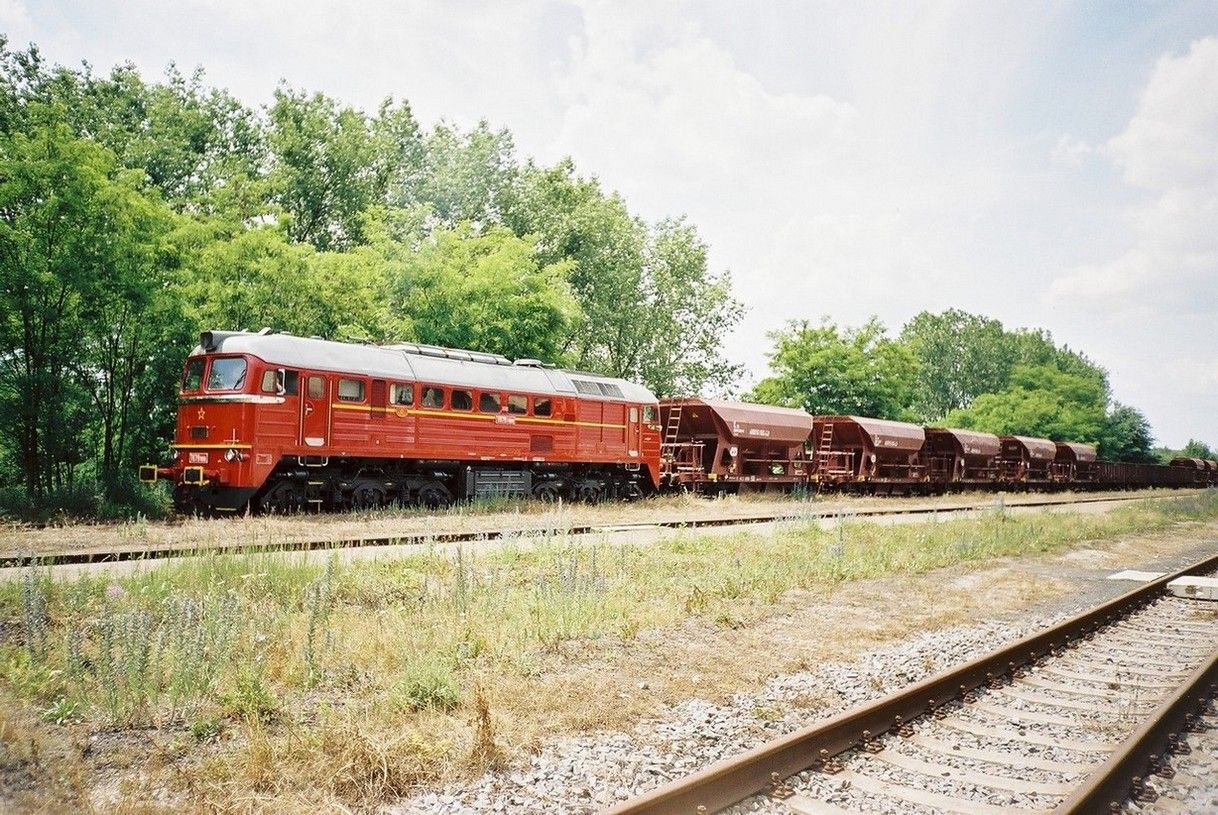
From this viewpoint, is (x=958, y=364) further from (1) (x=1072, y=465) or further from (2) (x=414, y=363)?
A: (2) (x=414, y=363)

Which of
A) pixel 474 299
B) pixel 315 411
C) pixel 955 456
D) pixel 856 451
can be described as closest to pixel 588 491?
pixel 474 299

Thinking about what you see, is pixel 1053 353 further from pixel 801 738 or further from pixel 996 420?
pixel 801 738

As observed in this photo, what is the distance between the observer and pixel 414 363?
19750 mm

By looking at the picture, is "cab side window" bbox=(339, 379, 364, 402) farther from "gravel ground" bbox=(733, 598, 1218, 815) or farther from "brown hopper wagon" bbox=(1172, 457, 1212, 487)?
"brown hopper wagon" bbox=(1172, 457, 1212, 487)

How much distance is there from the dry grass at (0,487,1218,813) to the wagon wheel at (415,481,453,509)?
8067 mm

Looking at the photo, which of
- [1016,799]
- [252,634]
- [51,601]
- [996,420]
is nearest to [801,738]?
[1016,799]

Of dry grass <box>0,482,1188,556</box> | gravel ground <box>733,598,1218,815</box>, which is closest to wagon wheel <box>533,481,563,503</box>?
dry grass <box>0,482,1188,556</box>

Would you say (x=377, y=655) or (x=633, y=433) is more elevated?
(x=633, y=433)

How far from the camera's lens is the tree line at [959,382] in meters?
54.6

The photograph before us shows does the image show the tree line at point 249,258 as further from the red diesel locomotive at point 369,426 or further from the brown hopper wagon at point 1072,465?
the brown hopper wagon at point 1072,465

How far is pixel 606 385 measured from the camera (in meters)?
25.2

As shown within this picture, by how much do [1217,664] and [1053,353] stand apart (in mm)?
110068

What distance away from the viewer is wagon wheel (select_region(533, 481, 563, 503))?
919 inches

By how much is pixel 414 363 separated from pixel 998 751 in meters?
16.1
